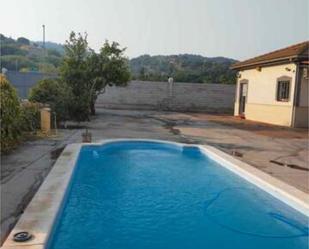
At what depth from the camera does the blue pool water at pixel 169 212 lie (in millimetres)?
5445

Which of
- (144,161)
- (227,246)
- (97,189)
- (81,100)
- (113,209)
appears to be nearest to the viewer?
(227,246)

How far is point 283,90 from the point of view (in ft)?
69.4

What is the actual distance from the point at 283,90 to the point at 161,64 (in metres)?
49.4

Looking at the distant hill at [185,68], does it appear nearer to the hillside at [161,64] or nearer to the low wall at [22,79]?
the hillside at [161,64]

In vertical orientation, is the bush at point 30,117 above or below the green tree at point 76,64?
below

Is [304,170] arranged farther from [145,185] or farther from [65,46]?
[65,46]

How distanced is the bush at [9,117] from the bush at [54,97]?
16.3ft

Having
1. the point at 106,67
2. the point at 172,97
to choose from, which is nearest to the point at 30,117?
the point at 106,67

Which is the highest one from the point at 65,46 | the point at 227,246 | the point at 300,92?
the point at 65,46

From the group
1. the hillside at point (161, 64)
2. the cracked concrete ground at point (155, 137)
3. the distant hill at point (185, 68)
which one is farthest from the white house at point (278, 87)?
the hillside at point (161, 64)

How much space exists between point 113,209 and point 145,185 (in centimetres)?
171

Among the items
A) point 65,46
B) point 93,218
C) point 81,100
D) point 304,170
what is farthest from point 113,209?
point 65,46

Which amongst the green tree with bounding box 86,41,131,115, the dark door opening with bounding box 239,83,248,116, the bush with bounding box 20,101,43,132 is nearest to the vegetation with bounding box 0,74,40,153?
the bush with bounding box 20,101,43,132

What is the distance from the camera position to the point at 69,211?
20.3ft
